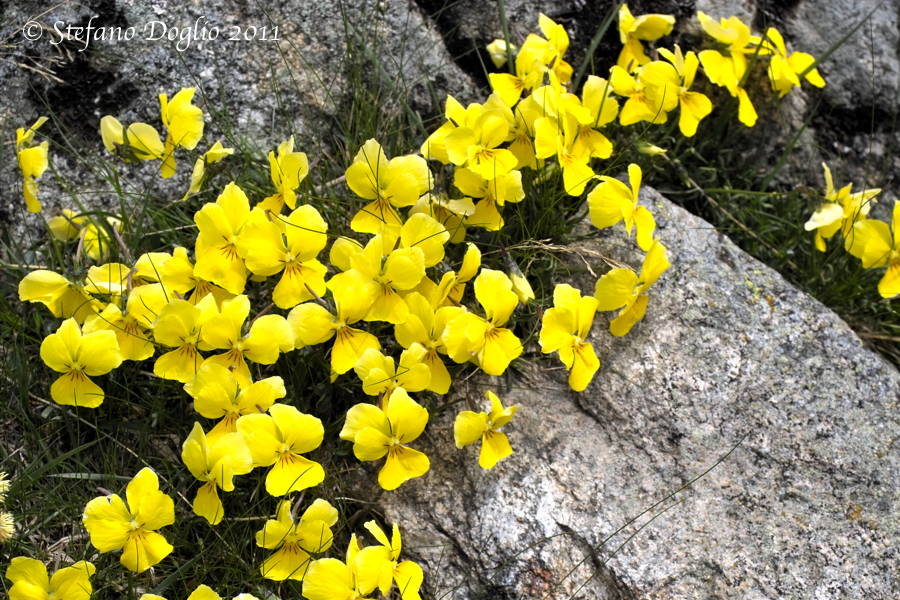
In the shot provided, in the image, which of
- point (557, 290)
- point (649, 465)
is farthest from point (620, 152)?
point (649, 465)

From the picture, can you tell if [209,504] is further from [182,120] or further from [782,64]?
[782,64]

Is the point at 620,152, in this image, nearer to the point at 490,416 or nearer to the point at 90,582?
the point at 490,416

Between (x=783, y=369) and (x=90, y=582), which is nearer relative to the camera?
(x=90, y=582)

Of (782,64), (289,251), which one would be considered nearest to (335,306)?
(289,251)

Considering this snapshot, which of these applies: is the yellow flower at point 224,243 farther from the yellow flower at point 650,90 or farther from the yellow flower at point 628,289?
the yellow flower at point 650,90

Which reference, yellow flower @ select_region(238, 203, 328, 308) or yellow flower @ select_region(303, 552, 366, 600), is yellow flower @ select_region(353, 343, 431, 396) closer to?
yellow flower @ select_region(238, 203, 328, 308)
